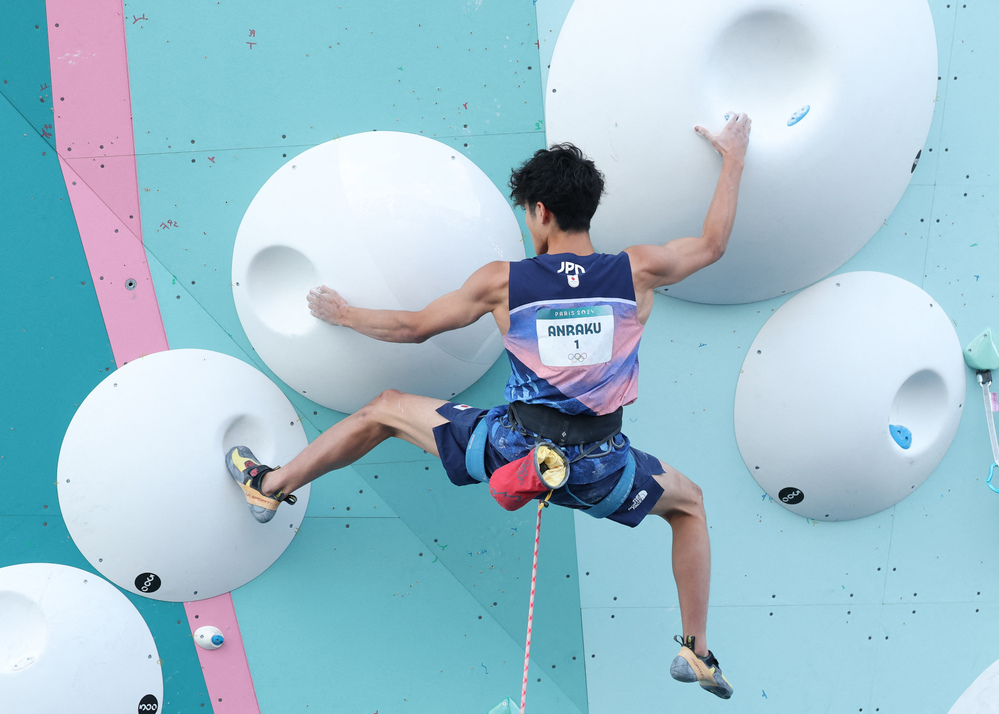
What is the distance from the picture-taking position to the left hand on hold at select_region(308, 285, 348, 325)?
1981 millimetres

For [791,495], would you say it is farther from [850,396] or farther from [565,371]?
[565,371]

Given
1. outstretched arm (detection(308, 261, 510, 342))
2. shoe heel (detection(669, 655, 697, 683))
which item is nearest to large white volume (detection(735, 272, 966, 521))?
shoe heel (detection(669, 655, 697, 683))

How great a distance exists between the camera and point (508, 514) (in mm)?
2381

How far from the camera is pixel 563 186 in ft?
5.74

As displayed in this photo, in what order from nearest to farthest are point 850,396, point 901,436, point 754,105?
1. point 754,105
2. point 850,396
3. point 901,436

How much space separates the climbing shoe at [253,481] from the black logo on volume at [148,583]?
1.17 feet

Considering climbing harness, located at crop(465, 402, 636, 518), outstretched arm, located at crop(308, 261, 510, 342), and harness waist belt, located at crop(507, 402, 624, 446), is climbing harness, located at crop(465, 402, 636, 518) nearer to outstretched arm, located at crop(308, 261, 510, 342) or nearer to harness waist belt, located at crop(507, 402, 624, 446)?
harness waist belt, located at crop(507, 402, 624, 446)

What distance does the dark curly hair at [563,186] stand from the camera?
5.76 ft

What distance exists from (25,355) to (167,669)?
1064mm

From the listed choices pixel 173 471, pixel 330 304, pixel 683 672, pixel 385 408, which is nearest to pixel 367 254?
pixel 330 304

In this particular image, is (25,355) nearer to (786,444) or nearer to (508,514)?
(508,514)

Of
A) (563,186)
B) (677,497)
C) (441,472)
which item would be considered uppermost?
(563,186)

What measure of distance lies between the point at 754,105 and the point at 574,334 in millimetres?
898

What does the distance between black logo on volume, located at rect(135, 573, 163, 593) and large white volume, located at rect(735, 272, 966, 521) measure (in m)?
Answer: 1.86
